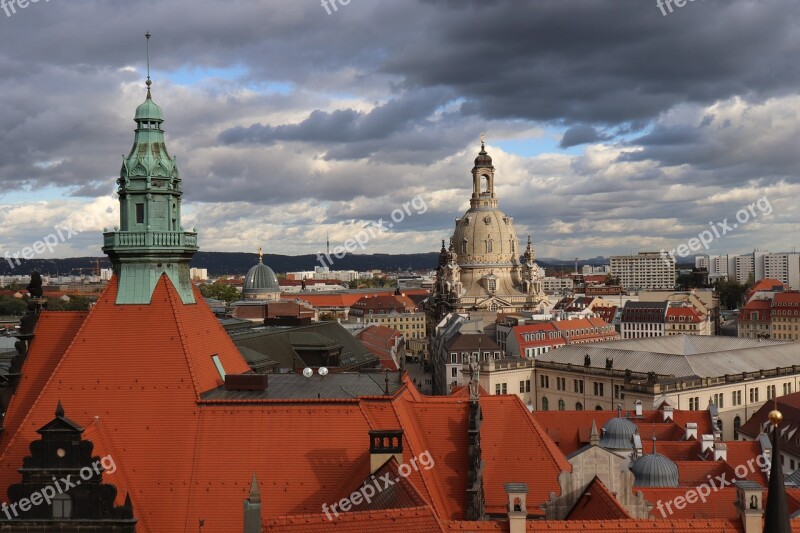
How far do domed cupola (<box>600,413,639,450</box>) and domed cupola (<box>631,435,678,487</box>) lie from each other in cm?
724

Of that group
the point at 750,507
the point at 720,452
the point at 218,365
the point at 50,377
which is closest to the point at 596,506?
the point at 750,507

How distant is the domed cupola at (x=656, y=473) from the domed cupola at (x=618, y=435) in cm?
724

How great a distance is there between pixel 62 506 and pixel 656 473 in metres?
29.9

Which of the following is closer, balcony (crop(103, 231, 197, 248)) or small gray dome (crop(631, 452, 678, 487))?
balcony (crop(103, 231, 197, 248))

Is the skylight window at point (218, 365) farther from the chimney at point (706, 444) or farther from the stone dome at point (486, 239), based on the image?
the stone dome at point (486, 239)

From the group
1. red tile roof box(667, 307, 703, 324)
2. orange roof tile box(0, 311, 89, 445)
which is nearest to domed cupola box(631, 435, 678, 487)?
orange roof tile box(0, 311, 89, 445)

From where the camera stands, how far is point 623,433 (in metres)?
49.5

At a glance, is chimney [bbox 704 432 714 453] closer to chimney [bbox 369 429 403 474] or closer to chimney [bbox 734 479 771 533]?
chimney [bbox 734 479 771 533]

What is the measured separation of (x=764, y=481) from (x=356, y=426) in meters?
30.4

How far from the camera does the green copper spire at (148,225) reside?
27.8 meters

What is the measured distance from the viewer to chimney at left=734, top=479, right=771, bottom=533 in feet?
71.3

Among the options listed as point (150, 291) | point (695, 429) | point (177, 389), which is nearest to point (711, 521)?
point (177, 389)

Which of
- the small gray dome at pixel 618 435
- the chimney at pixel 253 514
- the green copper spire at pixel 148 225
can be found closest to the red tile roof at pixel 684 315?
the small gray dome at pixel 618 435

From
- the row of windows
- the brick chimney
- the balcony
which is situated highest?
the balcony
